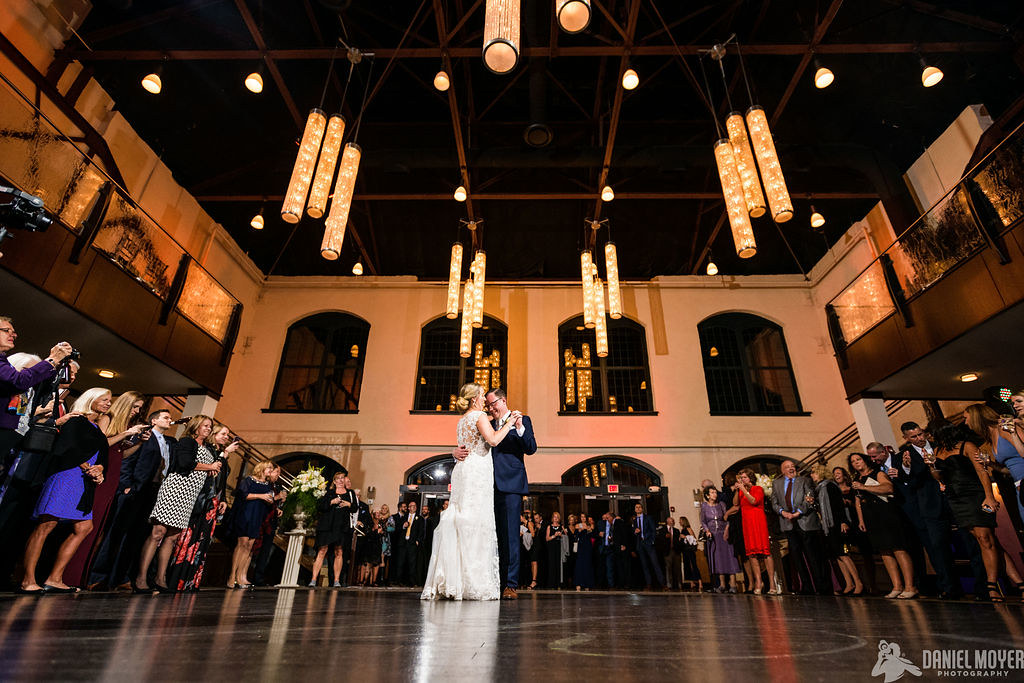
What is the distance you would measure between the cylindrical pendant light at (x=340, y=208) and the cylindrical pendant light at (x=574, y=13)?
2.67m

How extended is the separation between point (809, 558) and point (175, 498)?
6675mm

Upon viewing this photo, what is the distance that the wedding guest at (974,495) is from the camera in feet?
12.1

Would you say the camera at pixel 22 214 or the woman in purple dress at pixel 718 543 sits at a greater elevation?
the camera at pixel 22 214

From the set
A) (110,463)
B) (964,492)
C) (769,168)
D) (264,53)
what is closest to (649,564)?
(964,492)

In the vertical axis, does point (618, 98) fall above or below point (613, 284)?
above

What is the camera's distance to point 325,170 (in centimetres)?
476

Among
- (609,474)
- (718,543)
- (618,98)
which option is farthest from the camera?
(609,474)

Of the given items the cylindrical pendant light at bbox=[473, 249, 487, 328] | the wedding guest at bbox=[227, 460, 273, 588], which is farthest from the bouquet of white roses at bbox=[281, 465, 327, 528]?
the cylindrical pendant light at bbox=[473, 249, 487, 328]

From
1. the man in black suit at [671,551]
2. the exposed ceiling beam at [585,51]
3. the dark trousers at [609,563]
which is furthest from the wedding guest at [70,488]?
the man in black suit at [671,551]

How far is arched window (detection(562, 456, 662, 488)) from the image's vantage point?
10.0 m

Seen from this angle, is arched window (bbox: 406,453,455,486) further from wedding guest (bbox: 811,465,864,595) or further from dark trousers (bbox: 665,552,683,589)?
wedding guest (bbox: 811,465,864,595)

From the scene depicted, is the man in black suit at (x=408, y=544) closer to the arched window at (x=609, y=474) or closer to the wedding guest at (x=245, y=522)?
the arched window at (x=609, y=474)

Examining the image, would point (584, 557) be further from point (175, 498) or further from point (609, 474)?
point (175, 498)

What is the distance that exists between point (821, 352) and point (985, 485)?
307 inches
